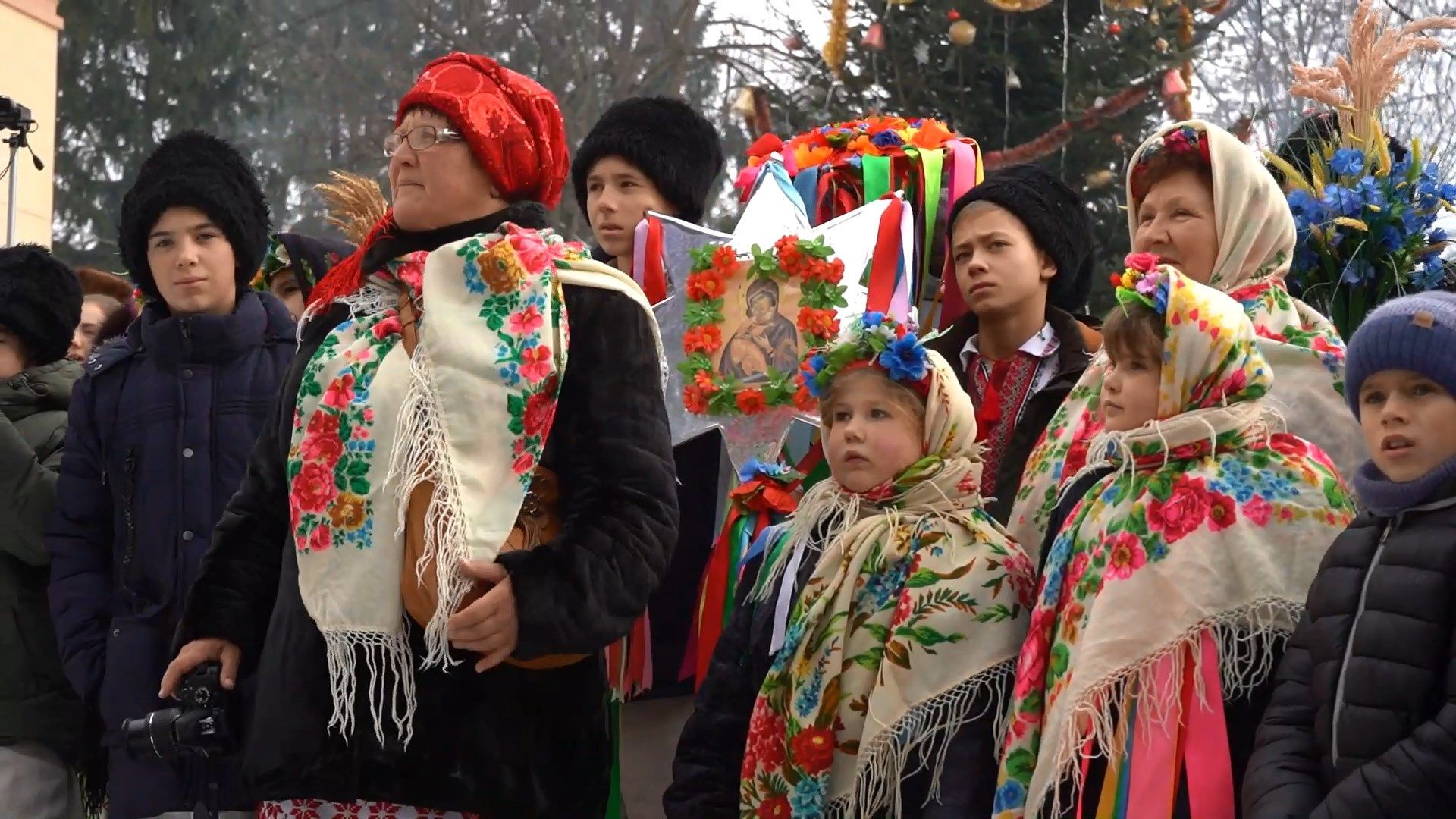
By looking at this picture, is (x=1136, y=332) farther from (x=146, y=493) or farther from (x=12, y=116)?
(x=12, y=116)

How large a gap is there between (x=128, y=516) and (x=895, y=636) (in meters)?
1.88

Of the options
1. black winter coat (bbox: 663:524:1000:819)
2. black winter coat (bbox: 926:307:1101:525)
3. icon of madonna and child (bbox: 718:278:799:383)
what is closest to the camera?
black winter coat (bbox: 663:524:1000:819)

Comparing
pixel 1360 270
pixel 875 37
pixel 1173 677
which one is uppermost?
pixel 875 37

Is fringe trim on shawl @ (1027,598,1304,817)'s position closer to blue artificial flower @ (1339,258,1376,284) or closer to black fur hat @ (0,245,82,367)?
blue artificial flower @ (1339,258,1376,284)

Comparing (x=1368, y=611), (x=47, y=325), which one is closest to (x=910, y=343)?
(x=1368, y=611)

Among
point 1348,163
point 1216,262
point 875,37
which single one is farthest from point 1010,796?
point 875,37

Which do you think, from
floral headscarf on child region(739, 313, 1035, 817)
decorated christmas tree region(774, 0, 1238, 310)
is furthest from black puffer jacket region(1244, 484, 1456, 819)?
decorated christmas tree region(774, 0, 1238, 310)

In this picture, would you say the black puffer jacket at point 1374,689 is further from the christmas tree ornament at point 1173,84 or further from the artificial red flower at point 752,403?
the christmas tree ornament at point 1173,84

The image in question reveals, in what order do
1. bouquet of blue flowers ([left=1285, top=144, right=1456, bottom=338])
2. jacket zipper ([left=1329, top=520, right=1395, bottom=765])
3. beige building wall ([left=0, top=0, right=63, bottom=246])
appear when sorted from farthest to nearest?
beige building wall ([left=0, top=0, right=63, bottom=246])
bouquet of blue flowers ([left=1285, top=144, right=1456, bottom=338])
jacket zipper ([left=1329, top=520, right=1395, bottom=765])

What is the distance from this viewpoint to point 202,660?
3580mm

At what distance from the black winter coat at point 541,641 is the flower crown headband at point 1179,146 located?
1.19 meters

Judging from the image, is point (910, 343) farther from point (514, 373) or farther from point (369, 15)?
point (369, 15)

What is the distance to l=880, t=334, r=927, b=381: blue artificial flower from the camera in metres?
3.83

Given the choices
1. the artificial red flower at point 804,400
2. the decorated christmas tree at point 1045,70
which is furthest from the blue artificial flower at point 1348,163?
the decorated christmas tree at point 1045,70
